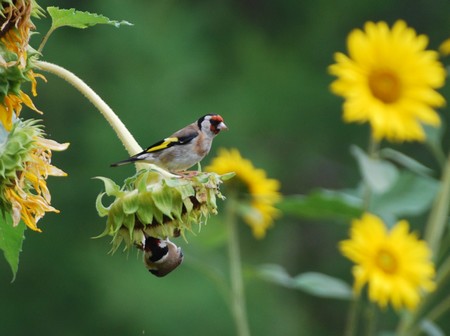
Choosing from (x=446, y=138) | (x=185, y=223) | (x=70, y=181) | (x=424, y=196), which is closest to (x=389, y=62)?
(x=424, y=196)

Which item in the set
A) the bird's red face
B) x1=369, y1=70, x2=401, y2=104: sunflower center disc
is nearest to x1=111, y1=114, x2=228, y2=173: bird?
the bird's red face

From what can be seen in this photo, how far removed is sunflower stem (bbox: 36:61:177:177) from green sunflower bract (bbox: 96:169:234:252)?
25 mm

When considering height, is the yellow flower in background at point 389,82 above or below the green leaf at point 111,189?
above

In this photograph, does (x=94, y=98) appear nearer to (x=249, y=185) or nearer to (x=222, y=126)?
(x=222, y=126)

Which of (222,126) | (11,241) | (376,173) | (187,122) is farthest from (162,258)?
(187,122)

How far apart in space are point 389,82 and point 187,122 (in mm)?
3208

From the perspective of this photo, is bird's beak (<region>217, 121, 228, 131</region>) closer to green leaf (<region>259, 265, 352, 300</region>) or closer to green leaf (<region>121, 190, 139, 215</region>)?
green leaf (<region>121, 190, 139, 215</region>)

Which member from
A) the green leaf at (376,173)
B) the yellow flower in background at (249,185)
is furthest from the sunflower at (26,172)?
the yellow flower in background at (249,185)

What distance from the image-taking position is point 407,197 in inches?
117

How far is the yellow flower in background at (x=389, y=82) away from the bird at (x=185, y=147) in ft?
3.89

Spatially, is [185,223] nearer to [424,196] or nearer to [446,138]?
[424,196]

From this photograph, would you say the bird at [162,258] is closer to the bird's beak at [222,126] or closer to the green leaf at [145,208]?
the green leaf at [145,208]

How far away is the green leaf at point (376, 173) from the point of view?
2535mm

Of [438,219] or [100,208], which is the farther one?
[438,219]
